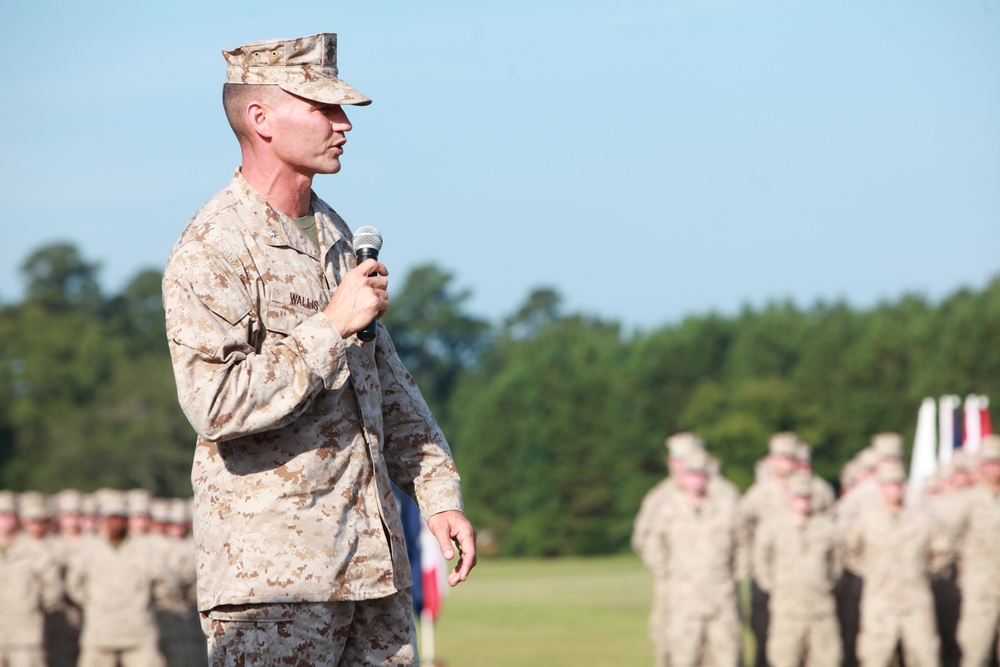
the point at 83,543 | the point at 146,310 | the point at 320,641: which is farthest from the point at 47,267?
the point at 320,641

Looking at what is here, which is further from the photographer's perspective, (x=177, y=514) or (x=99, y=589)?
(x=177, y=514)

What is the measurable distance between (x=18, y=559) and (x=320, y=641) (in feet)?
38.0

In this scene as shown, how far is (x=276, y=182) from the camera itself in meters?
3.73

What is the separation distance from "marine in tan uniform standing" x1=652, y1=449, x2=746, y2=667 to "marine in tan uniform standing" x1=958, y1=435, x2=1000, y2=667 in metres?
2.04

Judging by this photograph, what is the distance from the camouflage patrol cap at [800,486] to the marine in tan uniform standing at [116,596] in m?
5.88

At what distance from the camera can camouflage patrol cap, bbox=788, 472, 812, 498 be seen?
48.5 ft

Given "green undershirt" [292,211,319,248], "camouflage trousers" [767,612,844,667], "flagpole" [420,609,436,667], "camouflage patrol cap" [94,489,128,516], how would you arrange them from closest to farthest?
"green undershirt" [292,211,319,248] < "camouflage trousers" [767,612,844,667] < "camouflage patrol cap" [94,489,128,516] < "flagpole" [420,609,436,667]

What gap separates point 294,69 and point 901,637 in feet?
38.0

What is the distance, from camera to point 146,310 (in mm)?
95312

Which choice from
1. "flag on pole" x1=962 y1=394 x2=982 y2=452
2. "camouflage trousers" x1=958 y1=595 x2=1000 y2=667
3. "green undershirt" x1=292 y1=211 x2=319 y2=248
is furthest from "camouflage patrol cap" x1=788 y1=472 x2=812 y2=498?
"green undershirt" x1=292 y1=211 x2=319 y2=248

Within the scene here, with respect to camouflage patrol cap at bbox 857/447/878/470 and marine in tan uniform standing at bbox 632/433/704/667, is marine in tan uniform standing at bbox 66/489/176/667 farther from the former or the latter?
camouflage patrol cap at bbox 857/447/878/470

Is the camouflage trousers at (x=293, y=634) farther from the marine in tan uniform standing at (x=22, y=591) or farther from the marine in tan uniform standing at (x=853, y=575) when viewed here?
the marine in tan uniform standing at (x=853, y=575)

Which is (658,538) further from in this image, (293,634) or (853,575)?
(293,634)

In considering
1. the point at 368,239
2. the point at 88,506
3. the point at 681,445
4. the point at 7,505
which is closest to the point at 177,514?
the point at 88,506
